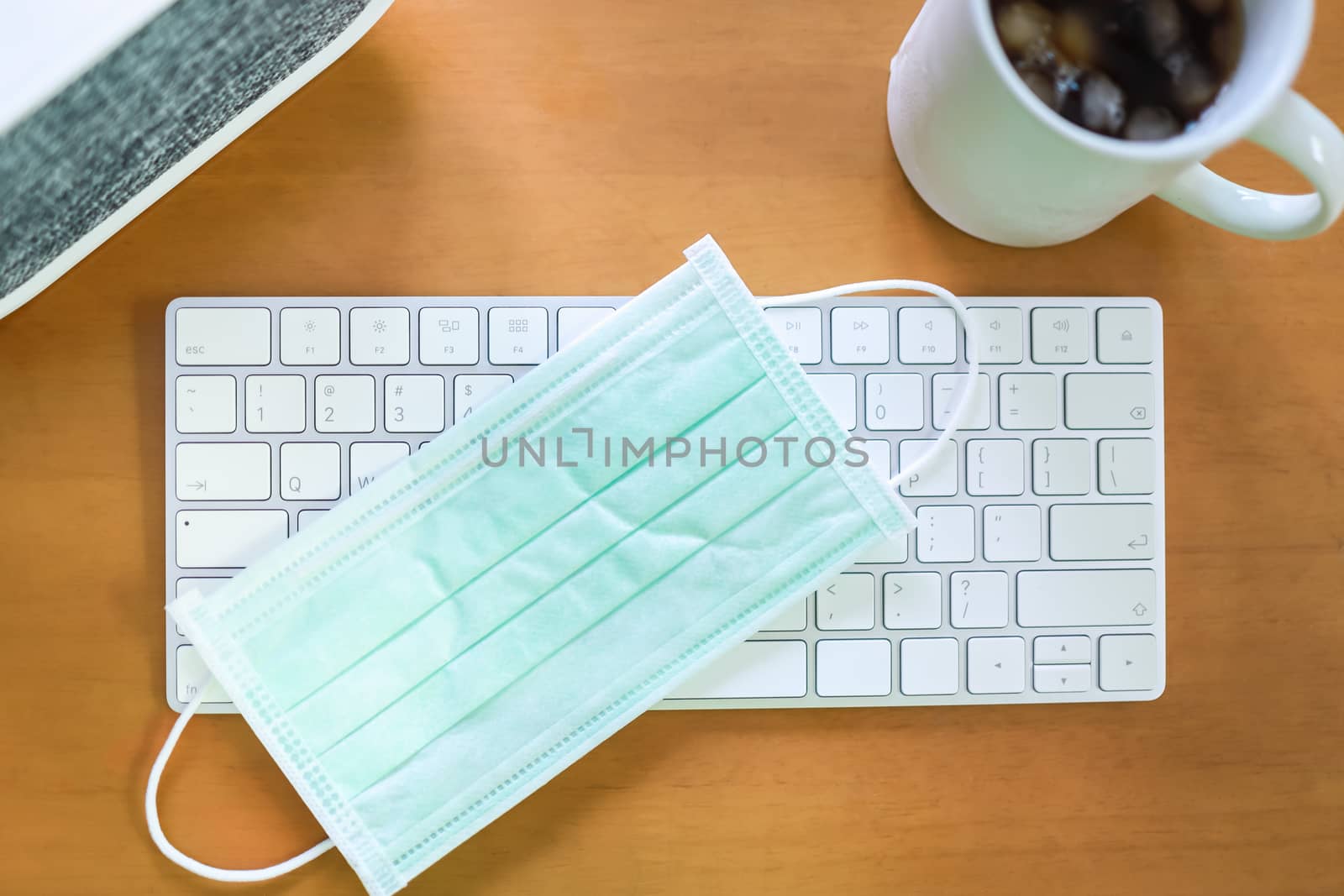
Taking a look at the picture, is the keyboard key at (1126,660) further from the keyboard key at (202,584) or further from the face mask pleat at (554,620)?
the keyboard key at (202,584)

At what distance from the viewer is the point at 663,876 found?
0.47 m

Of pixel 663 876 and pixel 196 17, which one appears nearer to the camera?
pixel 196 17

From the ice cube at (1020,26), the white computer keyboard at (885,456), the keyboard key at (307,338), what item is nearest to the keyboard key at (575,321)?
the white computer keyboard at (885,456)

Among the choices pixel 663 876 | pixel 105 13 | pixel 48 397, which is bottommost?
pixel 663 876

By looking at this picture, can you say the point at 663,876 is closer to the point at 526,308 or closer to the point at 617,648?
the point at 617,648

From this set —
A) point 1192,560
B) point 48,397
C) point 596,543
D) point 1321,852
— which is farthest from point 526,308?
point 1321,852

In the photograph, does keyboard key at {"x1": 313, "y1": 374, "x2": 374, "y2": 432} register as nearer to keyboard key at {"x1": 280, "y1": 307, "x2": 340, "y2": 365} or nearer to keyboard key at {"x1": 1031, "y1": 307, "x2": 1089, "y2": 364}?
keyboard key at {"x1": 280, "y1": 307, "x2": 340, "y2": 365}

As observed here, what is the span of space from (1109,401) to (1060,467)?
0.14 ft

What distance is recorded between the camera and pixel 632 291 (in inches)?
18.6

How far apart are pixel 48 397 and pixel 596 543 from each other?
29 centimetres

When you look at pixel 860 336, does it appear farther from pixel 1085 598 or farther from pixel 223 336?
pixel 223 336

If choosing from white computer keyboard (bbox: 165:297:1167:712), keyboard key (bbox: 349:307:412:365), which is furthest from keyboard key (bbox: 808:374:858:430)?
keyboard key (bbox: 349:307:412:365)

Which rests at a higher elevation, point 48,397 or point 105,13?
point 105,13

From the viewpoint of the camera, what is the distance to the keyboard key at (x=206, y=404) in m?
0.45
